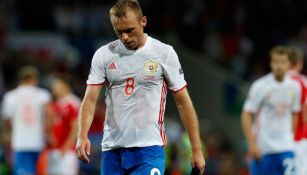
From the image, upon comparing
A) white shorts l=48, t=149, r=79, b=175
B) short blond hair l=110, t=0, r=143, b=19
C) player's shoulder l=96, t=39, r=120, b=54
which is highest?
short blond hair l=110, t=0, r=143, b=19

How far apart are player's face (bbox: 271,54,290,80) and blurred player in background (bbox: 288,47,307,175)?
33 cm

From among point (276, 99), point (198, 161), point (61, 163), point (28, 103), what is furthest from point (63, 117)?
point (198, 161)

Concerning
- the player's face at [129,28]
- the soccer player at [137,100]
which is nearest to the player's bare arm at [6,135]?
the soccer player at [137,100]

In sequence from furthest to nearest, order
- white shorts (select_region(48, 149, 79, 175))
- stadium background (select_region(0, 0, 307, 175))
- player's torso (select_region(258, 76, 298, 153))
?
stadium background (select_region(0, 0, 307, 175)), white shorts (select_region(48, 149, 79, 175)), player's torso (select_region(258, 76, 298, 153))

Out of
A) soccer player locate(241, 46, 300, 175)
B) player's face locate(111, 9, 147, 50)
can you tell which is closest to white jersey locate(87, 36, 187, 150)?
player's face locate(111, 9, 147, 50)

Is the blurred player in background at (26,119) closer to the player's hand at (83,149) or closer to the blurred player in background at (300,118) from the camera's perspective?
the blurred player in background at (300,118)

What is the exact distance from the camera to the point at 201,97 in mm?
20500

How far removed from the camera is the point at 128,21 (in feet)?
21.3

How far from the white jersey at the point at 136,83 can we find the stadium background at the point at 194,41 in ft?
34.5

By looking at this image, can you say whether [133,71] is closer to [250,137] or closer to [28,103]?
[250,137]

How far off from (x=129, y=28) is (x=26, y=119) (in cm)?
790

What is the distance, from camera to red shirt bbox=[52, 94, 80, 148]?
1368 centimetres

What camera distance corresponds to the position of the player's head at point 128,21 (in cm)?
650

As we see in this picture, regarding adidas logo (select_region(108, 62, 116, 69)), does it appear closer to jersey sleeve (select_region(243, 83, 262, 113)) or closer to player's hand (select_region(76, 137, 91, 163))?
player's hand (select_region(76, 137, 91, 163))
